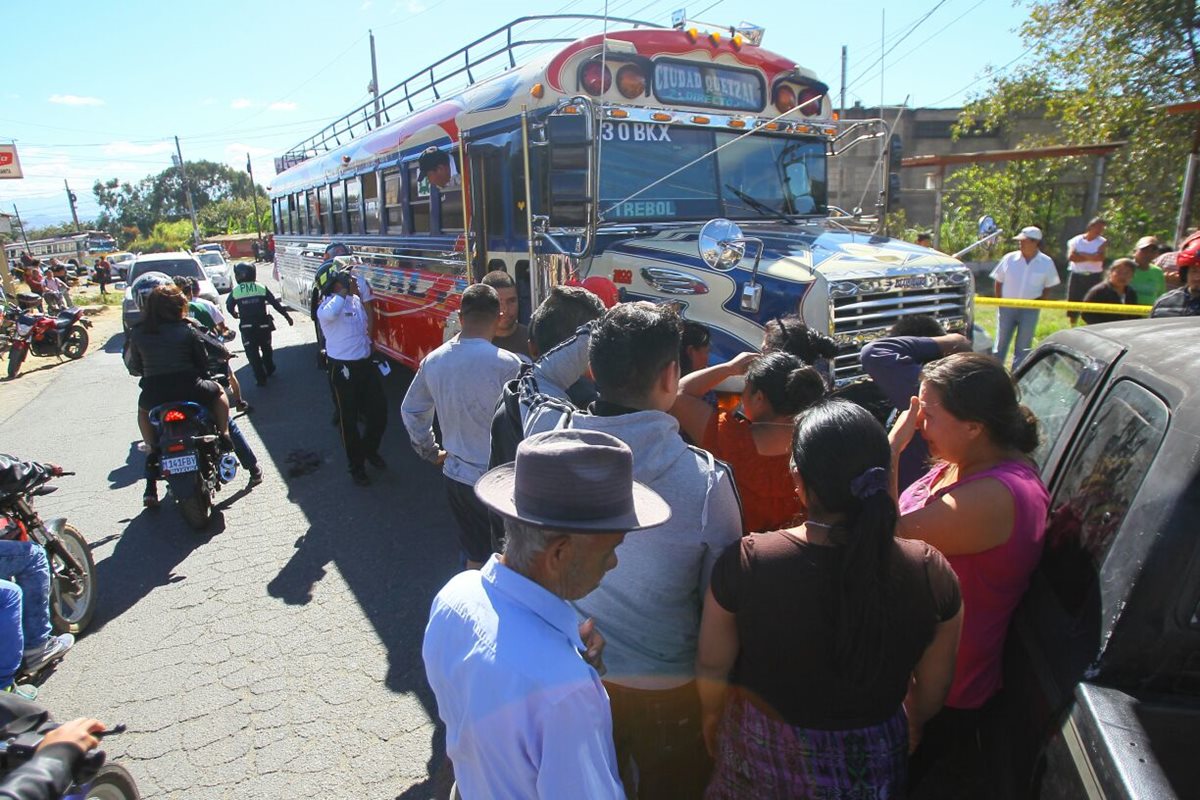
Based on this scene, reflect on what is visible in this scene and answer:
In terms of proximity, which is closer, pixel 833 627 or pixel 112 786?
pixel 833 627

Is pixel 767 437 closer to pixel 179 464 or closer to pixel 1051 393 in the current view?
pixel 1051 393

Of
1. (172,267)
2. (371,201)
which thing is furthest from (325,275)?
(172,267)

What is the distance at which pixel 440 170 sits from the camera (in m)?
6.36

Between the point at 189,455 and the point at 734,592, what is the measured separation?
15.2ft

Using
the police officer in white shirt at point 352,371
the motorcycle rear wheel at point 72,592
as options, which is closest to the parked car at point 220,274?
the police officer in white shirt at point 352,371

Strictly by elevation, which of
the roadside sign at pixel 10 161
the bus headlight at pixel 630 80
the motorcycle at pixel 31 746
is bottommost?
the motorcycle at pixel 31 746

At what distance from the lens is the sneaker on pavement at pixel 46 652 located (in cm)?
318

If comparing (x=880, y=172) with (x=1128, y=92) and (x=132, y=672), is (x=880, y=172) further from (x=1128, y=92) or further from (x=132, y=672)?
(x=1128, y=92)

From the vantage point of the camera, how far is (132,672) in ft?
11.7

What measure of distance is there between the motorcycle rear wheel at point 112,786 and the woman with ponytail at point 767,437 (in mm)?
2298

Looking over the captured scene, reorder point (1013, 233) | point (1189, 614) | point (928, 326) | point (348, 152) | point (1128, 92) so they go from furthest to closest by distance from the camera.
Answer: point (1013, 233)
point (1128, 92)
point (348, 152)
point (928, 326)
point (1189, 614)

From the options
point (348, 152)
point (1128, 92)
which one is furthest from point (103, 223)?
point (1128, 92)

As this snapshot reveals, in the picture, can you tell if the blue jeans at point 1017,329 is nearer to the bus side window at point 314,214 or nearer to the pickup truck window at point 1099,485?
the pickup truck window at point 1099,485

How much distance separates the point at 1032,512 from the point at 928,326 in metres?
1.73
